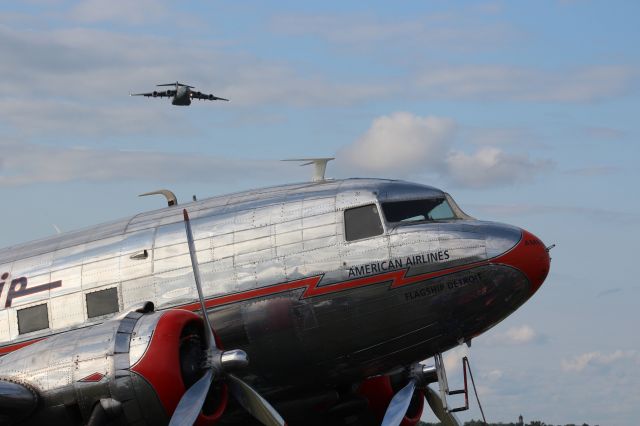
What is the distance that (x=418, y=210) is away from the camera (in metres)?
18.0

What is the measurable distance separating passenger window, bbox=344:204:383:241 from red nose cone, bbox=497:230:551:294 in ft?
6.50

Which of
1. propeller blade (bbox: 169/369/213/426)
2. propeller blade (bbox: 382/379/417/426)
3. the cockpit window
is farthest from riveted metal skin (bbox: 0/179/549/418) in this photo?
propeller blade (bbox: 169/369/213/426)

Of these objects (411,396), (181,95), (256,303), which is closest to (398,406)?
(411,396)

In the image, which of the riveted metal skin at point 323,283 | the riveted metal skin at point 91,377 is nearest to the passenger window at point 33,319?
the riveted metal skin at point 323,283

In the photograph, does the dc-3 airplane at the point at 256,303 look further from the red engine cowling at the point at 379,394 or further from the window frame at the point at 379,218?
the red engine cowling at the point at 379,394

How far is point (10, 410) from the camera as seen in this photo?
51.2ft

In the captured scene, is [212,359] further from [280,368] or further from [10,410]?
[10,410]

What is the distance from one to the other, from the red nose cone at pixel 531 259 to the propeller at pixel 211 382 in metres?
4.08

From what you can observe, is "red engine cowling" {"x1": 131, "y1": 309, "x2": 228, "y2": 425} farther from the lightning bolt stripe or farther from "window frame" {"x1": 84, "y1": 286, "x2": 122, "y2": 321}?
"window frame" {"x1": 84, "y1": 286, "x2": 122, "y2": 321}

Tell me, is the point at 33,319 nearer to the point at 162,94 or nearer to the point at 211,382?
the point at 211,382

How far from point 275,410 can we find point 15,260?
529 centimetres

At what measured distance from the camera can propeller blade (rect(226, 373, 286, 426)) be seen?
16875mm

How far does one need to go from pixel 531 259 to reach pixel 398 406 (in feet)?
12.4

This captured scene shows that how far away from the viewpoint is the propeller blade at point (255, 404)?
664 inches
